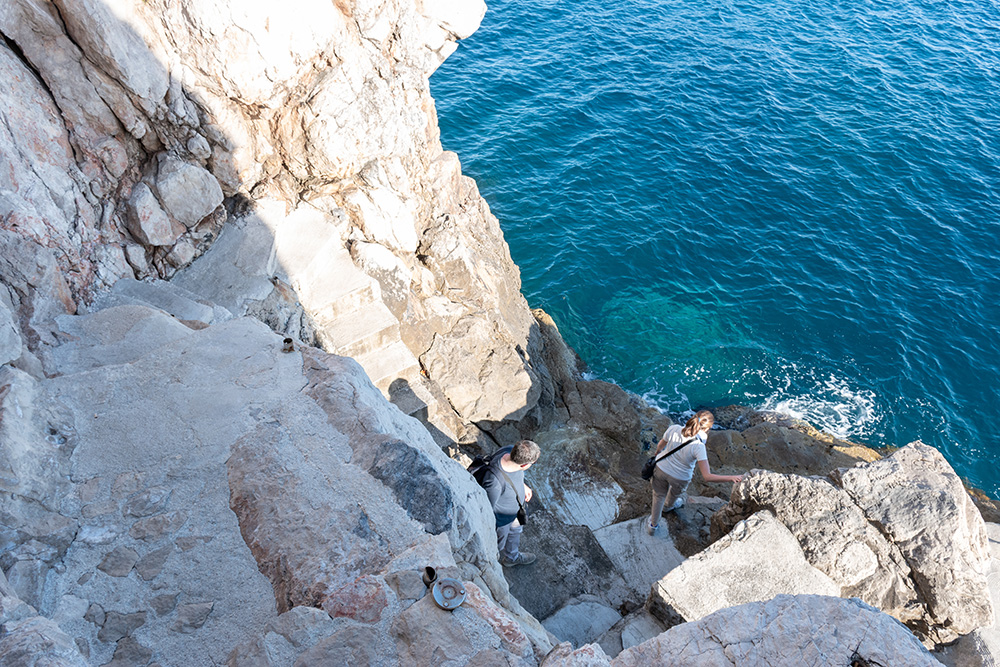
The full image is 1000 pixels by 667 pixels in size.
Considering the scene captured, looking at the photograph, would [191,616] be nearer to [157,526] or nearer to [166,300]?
[157,526]

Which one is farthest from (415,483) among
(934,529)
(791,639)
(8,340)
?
(934,529)

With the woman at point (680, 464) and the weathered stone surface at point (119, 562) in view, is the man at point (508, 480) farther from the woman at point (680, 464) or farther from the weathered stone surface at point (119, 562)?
the weathered stone surface at point (119, 562)

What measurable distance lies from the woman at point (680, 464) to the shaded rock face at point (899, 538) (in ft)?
1.91

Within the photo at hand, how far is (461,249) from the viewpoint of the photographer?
12.3 meters

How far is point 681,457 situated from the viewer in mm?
7227

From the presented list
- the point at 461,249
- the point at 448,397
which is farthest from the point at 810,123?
the point at 448,397

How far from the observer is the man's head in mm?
5883

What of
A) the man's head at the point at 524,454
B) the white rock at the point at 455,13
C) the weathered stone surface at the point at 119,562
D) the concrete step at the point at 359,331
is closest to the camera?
the weathered stone surface at the point at 119,562

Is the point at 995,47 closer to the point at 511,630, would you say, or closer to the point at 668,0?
the point at 668,0

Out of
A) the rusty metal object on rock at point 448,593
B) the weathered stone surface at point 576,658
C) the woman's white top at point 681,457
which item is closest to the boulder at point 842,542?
the woman's white top at point 681,457

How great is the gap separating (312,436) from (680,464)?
4.47 metres

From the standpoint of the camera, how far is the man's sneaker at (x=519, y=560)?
723 centimetres

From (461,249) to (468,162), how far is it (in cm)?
847

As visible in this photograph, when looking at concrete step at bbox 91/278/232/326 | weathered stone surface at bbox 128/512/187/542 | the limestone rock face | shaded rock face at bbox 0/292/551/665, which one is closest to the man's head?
shaded rock face at bbox 0/292/551/665
